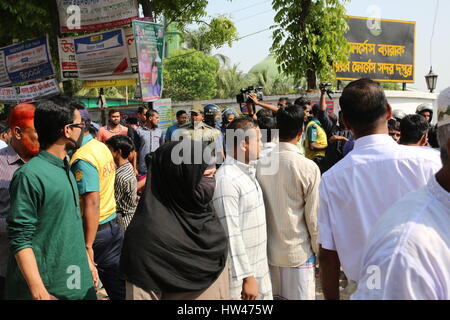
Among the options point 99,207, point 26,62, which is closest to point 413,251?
point 99,207

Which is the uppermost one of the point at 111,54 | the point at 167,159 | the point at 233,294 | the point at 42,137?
the point at 111,54

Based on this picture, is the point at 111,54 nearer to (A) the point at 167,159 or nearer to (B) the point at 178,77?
(A) the point at 167,159

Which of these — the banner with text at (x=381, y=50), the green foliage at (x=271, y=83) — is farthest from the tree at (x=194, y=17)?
the green foliage at (x=271, y=83)

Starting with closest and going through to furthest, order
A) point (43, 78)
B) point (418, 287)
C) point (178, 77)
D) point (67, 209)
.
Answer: point (418, 287) < point (67, 209) < point (43, 78) < point (178, 77)

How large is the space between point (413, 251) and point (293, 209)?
80.6 inches

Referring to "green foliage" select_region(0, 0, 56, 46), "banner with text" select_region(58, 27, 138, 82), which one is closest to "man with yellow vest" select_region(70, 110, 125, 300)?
"banner with text" select_region(58, 27, 138, 82)

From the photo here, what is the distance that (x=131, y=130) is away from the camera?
7.70 metres

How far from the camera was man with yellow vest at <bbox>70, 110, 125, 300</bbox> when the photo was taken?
3.11 meters

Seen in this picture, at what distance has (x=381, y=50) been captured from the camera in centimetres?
2267

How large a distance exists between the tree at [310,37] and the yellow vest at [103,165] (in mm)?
6117

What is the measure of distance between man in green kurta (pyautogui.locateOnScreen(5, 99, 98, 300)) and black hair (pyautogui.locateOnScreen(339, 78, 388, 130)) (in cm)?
148
